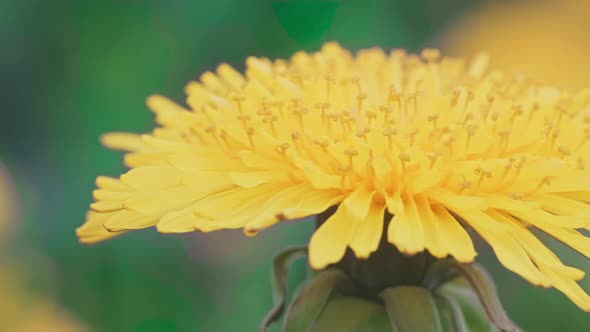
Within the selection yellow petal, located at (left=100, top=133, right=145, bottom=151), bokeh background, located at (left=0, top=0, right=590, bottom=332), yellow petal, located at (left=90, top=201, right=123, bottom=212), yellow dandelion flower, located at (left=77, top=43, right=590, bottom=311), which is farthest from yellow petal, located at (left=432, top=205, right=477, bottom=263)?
bokeh background, located at (left=0, top=0, right=590, bottom=332)

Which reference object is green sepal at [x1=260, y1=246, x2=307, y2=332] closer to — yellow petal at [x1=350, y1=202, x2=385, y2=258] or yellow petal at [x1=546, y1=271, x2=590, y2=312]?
yellow petal at [x1=350, y1=202, x2=385, y2=258]

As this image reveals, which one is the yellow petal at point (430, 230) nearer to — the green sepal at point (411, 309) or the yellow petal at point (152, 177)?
the green sepal at point (411, 309)

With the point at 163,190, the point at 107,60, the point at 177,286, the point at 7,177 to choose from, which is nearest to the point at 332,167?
the point at 163,190

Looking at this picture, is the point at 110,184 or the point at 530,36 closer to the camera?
the point at 110,184

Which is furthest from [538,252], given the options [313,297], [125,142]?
[125,142]

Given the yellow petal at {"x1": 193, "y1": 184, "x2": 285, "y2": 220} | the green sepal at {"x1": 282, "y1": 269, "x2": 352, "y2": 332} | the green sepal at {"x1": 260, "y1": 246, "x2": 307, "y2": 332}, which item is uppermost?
the yellow petal at {"x1": 193, "y1": 184, "x2": 285, "y2": 220}

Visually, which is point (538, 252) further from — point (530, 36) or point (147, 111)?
point (530, 36)
